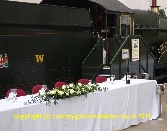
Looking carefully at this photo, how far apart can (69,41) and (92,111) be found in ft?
12.7

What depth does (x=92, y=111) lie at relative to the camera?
18.2ft

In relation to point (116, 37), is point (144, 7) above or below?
above

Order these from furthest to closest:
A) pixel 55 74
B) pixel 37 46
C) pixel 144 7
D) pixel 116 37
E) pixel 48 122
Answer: pixel 144 7 → pixel 116 37 → pixel 55 74 → pixel 37 46 → pixel 48 122

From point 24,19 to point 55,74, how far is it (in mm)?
1847

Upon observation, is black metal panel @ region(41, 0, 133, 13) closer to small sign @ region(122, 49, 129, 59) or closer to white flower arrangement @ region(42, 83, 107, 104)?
small sign @ region(122, 49, 129, 59)

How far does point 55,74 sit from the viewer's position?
337 inches

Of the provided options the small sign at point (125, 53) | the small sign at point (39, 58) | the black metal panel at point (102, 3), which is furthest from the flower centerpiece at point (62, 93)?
the black metal panel at point (102, 3)

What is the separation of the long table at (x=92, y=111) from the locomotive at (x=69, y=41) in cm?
221

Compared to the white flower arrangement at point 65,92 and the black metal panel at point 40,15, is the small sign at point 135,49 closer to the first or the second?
the black metal panel at point 40,15

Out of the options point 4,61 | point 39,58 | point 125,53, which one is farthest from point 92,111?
point 125,53

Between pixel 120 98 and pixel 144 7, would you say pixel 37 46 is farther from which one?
pixel 144 7

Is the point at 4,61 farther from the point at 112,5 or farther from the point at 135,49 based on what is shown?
the point at 112,5

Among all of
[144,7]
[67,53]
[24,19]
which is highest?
[144,7]

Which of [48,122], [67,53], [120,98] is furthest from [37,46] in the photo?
[48,122]
